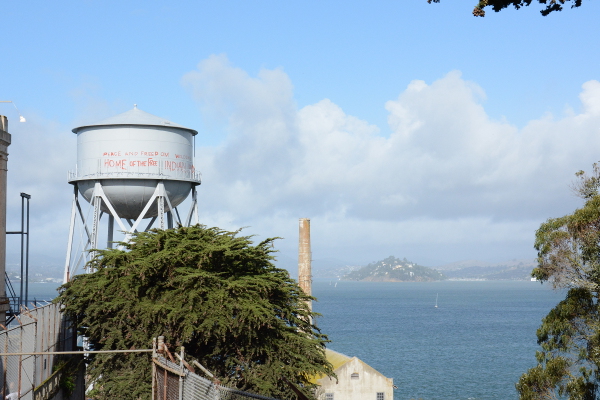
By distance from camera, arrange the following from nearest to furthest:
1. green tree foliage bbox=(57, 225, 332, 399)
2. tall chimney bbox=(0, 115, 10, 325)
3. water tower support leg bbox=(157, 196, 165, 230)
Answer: tall chimney bbox=(0, 115, 10, 325) → green tree foliage bbox=(57, 225, 332, 399) → water tower support leg bbox=(157, 196, 165, 230)

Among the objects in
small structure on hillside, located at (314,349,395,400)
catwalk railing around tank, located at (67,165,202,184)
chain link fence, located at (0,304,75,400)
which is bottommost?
small structure on hillside, located at (314,349,395,400)

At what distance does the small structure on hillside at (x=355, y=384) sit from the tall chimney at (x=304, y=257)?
17.6ft

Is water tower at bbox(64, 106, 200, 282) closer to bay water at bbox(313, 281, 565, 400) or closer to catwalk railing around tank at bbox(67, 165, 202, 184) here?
catwalk railing around tank at bbox(67, 165, 202, 184)

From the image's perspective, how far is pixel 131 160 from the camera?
1395 inches

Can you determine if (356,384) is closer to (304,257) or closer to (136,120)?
(304,257)

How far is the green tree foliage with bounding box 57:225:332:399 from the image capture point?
79.2ft

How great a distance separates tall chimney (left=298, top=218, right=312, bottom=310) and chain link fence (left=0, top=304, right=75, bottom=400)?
70.9ft

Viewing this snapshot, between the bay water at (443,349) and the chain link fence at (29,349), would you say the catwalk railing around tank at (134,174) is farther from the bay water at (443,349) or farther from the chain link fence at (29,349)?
the bay water at (443,349)

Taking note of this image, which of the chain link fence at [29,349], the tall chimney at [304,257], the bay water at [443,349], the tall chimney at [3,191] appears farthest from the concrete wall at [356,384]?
the tall chimney at [3,191]

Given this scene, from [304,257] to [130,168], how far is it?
49.3ft

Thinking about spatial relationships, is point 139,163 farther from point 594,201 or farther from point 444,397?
point 444,397

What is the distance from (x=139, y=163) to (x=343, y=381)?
1798 cm

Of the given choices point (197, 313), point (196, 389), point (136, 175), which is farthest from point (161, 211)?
point (196, 389)

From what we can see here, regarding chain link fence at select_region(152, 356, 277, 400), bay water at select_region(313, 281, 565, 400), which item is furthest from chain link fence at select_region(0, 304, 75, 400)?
bay water at select_region(313, 281, 565, 400)
